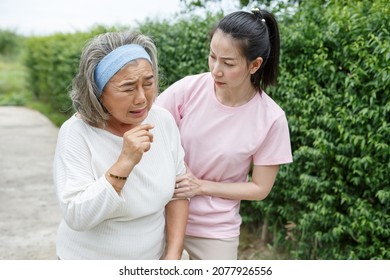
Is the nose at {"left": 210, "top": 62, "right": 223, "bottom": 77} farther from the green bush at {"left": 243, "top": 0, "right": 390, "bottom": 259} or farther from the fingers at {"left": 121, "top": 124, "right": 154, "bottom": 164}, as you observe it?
the green bush at {"left": 243, "top": 0, "right": 390, "bottom": 259}

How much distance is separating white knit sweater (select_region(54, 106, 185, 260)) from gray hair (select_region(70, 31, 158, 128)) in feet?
0.15

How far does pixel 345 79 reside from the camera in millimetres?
3564

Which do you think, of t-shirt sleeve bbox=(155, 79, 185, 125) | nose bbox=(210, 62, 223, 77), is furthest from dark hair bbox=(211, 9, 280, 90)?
t-shirt sleeve bbox=(155, 79, 185, 125)

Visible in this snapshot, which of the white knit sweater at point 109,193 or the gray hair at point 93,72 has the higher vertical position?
the gray hair at point 93,72

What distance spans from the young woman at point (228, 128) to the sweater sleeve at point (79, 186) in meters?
0.42

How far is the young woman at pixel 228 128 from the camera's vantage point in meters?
2.25

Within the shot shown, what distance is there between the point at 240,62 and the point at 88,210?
32.8 inches

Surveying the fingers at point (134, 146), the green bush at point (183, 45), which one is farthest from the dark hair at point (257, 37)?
the green bush at point (183, 45)

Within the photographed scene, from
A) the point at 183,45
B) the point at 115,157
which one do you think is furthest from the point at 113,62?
the point at 183,45

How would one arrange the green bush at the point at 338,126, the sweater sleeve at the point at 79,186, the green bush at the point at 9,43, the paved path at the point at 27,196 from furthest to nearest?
the green bush at the point at 9,43 → the paved path at the point at 27,196 → the green bush at the point at 338,126 → the sweater sleeve at the point at 79,186

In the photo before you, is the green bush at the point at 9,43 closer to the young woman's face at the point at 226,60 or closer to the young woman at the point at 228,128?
the young woman at the point at 228,128

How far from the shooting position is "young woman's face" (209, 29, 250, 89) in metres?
2.22

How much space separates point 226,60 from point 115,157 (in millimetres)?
584

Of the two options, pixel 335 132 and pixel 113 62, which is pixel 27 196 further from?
pixel 113 62
